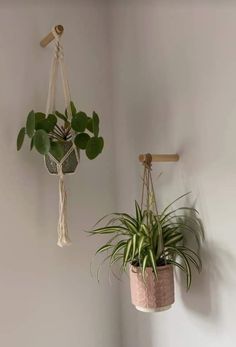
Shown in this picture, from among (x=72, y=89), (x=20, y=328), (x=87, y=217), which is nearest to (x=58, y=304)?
(x=20, y=328)

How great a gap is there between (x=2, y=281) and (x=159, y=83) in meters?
0.97

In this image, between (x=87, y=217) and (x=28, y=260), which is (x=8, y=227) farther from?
(x=87, y=217)

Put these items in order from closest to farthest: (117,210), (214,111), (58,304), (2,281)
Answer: (214,111), (2,281), (58,304), (117,210)

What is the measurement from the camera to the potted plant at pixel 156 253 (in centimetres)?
131

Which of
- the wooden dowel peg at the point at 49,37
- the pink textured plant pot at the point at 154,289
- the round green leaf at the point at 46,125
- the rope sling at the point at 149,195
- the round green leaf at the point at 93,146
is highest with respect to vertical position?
the wooden dowel peg at the point at 49,37

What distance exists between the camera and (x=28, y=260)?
5.01ft

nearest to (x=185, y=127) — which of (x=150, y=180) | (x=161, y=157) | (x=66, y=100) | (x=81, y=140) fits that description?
(x=161, y=157)

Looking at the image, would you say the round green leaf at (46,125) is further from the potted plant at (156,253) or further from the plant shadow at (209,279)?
the plant shadow at (209,279)

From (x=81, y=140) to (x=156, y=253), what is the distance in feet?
1.59

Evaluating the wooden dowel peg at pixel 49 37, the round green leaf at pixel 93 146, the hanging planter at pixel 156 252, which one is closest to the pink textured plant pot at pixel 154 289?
the hanging planter at pixel 156 252

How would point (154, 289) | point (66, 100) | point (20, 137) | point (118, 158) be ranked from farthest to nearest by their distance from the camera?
point (118, 158) → point (66, 100) → point (20, 137) → point (154, 289)

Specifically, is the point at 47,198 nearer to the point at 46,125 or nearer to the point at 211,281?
the point at 46,125

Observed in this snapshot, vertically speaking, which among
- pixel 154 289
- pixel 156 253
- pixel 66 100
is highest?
pixel 66 100

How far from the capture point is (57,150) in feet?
4.53
